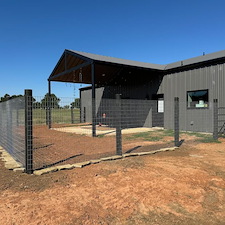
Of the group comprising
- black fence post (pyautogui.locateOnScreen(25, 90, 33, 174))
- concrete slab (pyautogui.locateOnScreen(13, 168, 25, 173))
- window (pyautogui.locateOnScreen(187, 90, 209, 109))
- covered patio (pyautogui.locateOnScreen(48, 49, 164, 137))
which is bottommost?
concrete slab (pyautogui.locateOnScreen(13, 168, 25, 173))

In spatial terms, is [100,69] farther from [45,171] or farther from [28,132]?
[45,171]

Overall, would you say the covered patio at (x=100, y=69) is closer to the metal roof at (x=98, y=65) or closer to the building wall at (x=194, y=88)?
the metal roof at (x=98, y=65)

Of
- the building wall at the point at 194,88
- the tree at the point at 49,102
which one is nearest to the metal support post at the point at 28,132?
the tree at the point at 49,102

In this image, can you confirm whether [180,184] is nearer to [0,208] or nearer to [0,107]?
[0,208]

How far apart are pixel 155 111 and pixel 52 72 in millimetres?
8229

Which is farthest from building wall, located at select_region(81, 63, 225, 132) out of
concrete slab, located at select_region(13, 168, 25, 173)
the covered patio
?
concrete slab, located at select_region(13, 168, 25, 173)

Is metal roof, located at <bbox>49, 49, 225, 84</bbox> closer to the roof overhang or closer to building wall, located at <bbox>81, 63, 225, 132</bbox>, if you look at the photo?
the roof overhang

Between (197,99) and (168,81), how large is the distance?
90.1 inches

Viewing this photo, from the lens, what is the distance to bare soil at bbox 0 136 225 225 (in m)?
2.41

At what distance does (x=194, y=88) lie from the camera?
433 inches

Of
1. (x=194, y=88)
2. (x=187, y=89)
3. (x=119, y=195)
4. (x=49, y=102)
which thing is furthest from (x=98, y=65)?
(x=119, y=195)

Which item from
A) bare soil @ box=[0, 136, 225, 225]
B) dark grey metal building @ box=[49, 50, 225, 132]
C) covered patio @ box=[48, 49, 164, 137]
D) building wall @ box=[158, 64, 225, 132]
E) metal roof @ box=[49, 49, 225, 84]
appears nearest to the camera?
bare soil @ box=[0, 136, 225, 225]

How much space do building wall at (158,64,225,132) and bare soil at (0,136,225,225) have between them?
6341mm

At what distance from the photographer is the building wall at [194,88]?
9.96 meters
